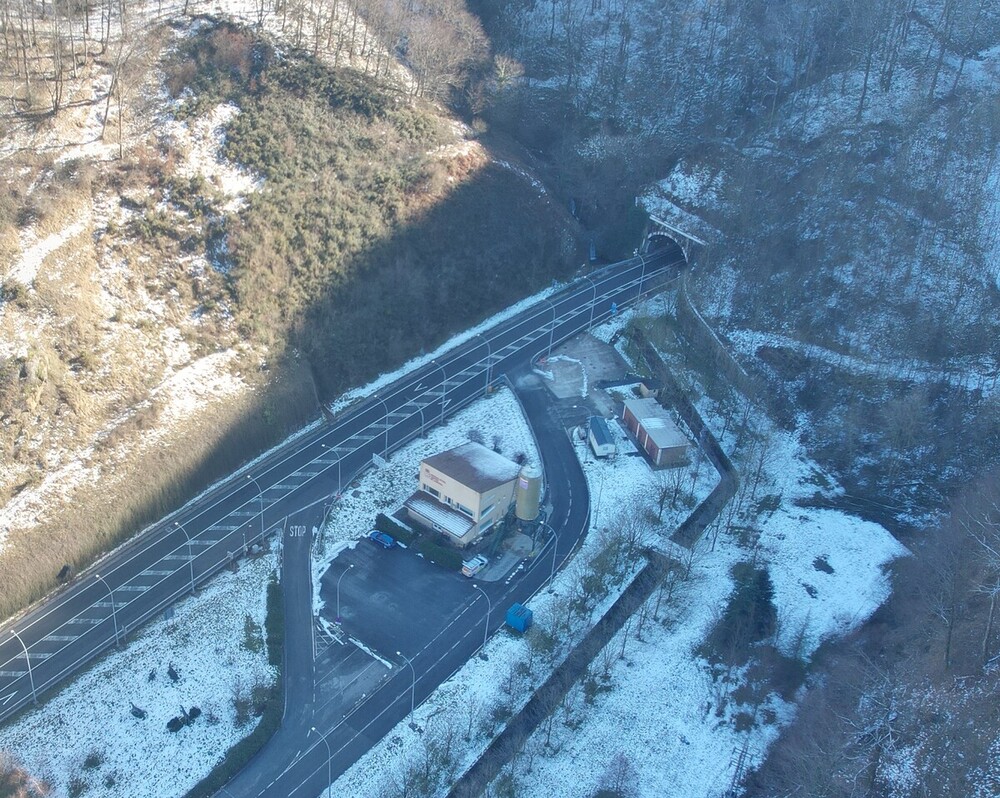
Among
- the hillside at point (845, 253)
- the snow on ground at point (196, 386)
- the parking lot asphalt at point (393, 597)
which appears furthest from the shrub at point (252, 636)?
the hillside at point (845, 253)

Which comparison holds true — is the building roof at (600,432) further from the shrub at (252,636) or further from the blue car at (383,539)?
the shrub at (252,636)

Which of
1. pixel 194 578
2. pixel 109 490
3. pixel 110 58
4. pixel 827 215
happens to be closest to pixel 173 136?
pixel 110 58

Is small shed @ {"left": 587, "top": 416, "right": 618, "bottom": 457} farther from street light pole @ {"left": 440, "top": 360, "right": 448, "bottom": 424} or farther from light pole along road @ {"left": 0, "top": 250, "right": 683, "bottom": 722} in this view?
street light pole @ {"left": 440, "top": 360, "right": 448, "bottom": 424}

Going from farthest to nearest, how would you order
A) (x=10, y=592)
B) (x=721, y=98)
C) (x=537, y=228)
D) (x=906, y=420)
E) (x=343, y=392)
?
(x=721, y=98)
(x=537, y=228)
(x=343, y=392)
(x=906, y=420)
(x=10, y=592)

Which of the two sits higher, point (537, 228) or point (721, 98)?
point (721, 98)

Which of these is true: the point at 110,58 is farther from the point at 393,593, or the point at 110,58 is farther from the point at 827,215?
the point at 827,215

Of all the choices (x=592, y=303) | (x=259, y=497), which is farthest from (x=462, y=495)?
(x=592, y=303)

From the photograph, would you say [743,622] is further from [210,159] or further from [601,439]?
[210,159]

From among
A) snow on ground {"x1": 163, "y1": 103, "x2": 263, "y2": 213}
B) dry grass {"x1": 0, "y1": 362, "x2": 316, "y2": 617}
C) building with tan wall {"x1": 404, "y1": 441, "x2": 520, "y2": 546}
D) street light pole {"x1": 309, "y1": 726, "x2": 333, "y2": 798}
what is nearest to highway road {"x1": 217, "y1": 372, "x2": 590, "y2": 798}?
street light pole {"x1": 309, "y1": 726, "x2": 333, "y2": 798}
